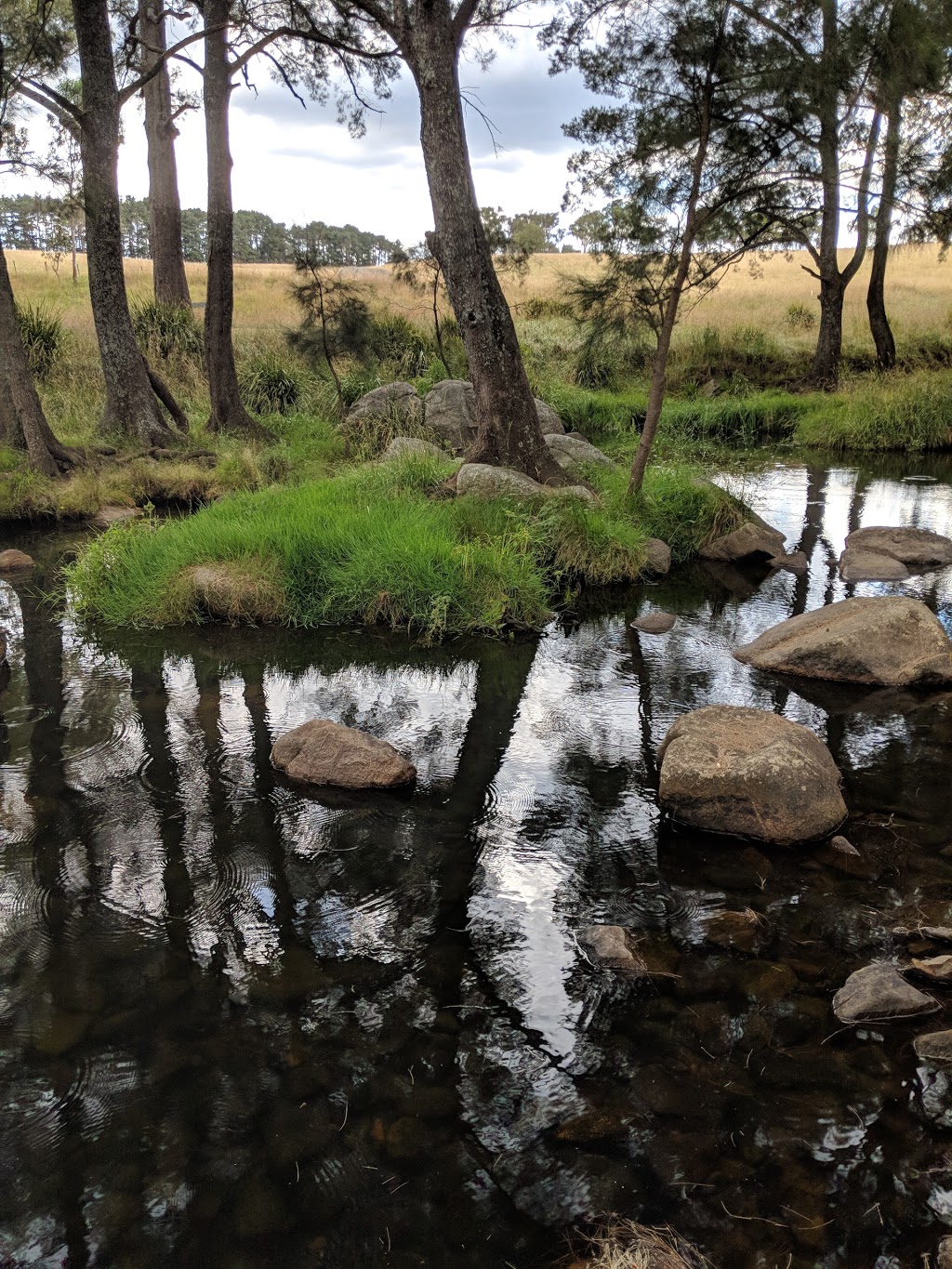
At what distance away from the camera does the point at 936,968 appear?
3277 mm

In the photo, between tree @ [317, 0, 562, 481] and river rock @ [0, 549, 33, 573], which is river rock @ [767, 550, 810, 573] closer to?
tree @ [317, 0, 562, 481]

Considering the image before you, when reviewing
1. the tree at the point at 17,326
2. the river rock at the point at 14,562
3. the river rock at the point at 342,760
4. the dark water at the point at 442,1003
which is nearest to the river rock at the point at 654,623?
the dark water at the point at 442,1003

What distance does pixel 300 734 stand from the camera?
5184mm

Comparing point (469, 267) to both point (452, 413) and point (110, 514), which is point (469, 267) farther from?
point (110, 514)

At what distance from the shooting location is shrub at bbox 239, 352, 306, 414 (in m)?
16.0

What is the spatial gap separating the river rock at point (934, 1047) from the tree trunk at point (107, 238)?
499 inches

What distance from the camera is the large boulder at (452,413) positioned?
42.2 feet

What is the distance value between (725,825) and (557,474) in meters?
6.51

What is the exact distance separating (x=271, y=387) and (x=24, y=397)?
18.0 feet

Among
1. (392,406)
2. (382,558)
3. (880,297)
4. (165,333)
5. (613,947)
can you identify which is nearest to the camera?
(613,947)

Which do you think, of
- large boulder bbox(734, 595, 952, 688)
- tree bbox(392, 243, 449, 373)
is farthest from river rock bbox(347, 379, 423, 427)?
→ large boulder bbox(734, 595, 952, 688)

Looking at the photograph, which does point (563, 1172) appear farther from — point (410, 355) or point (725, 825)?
point (410, 355)

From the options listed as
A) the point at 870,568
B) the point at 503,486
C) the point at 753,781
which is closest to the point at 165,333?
the point at 503,486

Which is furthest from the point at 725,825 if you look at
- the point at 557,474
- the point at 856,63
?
the point at 856,63
